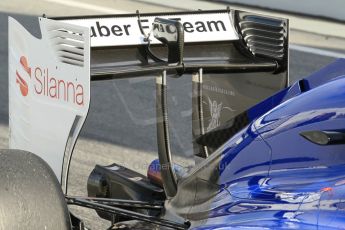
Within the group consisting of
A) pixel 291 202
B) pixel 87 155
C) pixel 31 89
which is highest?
pixel 31 89

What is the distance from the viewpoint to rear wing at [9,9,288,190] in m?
3.33

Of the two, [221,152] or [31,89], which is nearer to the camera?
[221,152]

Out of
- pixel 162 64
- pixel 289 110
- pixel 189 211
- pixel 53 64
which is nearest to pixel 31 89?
pixel 53 64

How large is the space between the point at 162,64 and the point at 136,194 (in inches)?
25.3

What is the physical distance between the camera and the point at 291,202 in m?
2.77

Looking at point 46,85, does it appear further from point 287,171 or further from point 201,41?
point 287,171

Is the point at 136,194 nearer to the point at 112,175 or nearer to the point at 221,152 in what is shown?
the point at 112,175

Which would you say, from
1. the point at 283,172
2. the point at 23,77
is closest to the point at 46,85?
the point at 23,77

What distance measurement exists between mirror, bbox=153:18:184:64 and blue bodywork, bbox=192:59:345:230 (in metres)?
0.51

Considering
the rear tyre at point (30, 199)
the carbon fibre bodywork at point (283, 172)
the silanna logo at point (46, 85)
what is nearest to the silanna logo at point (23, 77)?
the silanna logo at point (46, 85)

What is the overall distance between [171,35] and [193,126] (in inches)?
24.4

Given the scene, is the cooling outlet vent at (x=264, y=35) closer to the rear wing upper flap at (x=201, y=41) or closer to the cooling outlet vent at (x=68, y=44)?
the rear wing upper flap at (x=201, y=41)

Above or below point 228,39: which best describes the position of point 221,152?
below

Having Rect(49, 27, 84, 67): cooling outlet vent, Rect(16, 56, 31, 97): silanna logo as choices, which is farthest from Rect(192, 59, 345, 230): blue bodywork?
Rect(16, 56, 31, 97): silanna logo
